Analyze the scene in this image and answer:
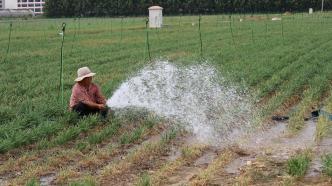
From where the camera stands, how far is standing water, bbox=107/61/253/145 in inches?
323

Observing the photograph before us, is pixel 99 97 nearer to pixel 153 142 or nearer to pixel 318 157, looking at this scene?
pixel 153 142

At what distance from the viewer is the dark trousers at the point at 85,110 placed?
8.50 metres

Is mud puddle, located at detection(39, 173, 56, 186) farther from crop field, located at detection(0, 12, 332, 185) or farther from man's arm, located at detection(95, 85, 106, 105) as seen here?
man's arm, located at detection(95, 85, 106, 105)

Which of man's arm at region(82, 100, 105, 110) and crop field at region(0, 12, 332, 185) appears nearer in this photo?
crop field at region(0, 12, 332, 185)

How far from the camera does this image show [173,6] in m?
79.8

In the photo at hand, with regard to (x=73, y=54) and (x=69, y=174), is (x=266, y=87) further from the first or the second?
(x=73, y=54)

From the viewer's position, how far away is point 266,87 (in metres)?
11.6

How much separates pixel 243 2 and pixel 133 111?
69535 mm

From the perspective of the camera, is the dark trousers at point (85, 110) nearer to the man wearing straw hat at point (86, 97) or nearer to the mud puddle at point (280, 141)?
the man wearing straw hat at point (86, 97)

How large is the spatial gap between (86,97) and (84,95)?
0.04 meters

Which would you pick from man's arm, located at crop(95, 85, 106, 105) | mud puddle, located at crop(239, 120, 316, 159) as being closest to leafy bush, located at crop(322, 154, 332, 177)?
mud puddle, located at crop(239, 120, 316, 159)

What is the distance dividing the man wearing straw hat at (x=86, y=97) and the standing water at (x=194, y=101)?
799 millimetres

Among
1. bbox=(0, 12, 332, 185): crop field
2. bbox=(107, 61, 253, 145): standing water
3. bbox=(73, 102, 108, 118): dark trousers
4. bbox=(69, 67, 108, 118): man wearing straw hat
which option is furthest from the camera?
bbox=(73, 102, 108, 118): dark trousers

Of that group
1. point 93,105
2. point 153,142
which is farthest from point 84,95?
point 153,142
